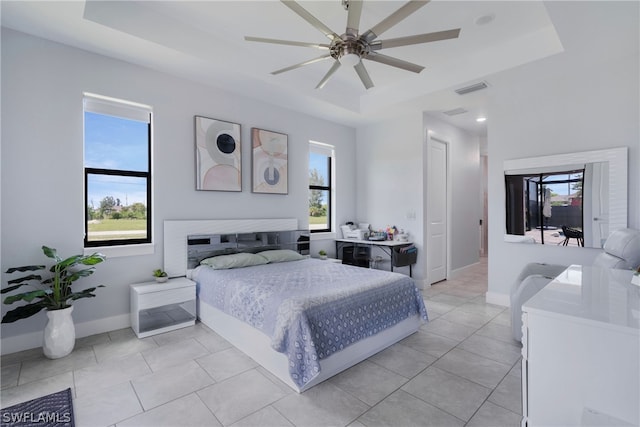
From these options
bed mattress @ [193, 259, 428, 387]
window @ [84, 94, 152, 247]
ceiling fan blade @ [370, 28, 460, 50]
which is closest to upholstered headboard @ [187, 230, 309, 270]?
bed mattress @ [193, 259, 428, 387]

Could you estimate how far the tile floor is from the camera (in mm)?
1824

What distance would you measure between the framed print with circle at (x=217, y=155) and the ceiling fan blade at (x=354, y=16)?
7.58 ft

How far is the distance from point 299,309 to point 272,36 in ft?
9.11

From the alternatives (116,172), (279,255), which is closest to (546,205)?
(279,255)

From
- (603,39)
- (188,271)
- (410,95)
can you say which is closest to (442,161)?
(410,95)

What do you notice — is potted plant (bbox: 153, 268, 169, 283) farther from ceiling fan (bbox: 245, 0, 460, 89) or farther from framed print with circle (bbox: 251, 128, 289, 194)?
ceiling fan (bbox: 245, 0, 460, 89)

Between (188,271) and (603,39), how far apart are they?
475cm

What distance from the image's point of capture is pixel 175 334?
3047 mm

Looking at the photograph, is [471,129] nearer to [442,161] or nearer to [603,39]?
[442,161]

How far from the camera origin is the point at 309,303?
2.19 m

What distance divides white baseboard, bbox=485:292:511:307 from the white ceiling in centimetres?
263

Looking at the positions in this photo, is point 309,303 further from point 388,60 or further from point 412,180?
point 412,180

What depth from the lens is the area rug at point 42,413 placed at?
5.74 ft

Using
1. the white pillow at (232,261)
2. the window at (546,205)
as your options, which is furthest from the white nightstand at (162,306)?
the window at (546,205)
